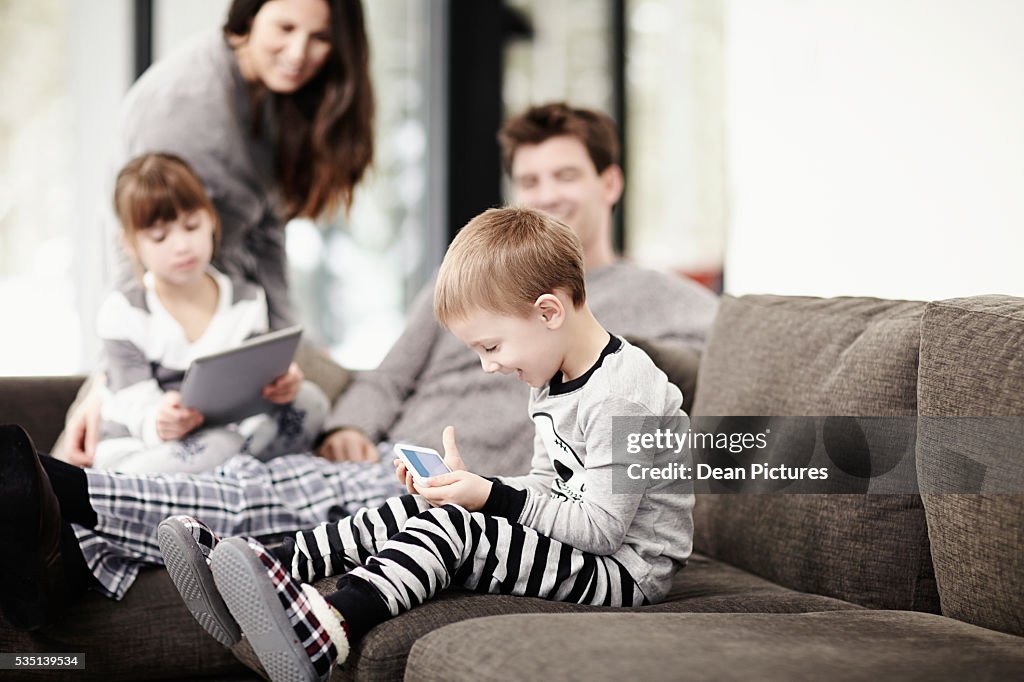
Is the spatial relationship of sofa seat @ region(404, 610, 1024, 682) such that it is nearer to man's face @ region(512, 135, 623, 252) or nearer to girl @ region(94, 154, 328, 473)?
girl @ region(94, 154, 328, 473)

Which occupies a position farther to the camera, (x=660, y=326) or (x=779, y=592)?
(x=660, y=326)

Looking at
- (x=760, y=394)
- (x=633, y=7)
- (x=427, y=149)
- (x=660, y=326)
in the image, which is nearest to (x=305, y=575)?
(x=760, y=394)

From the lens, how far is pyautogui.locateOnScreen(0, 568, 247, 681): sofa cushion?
5.25 ft

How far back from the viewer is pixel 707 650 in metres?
1.12

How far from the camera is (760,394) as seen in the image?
181cm

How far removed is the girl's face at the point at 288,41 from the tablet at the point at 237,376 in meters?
0.70

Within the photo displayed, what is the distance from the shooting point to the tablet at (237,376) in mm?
1876

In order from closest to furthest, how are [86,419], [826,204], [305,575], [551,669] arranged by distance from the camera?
[551,669] → [305,575] → [86,419] → [826,204]

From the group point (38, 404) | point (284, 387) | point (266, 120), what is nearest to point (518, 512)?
point (284, 387)

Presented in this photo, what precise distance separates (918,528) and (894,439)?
0.41 ft

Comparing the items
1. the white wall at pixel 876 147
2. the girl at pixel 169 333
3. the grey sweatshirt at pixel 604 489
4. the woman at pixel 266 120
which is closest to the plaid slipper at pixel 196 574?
the grey sweatshirt at pixel 604 489

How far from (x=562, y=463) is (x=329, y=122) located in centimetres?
126

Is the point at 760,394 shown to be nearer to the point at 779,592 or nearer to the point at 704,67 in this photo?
the point at 779,592

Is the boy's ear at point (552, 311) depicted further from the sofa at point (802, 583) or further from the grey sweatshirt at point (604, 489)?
the sofa at point (802, 583)
